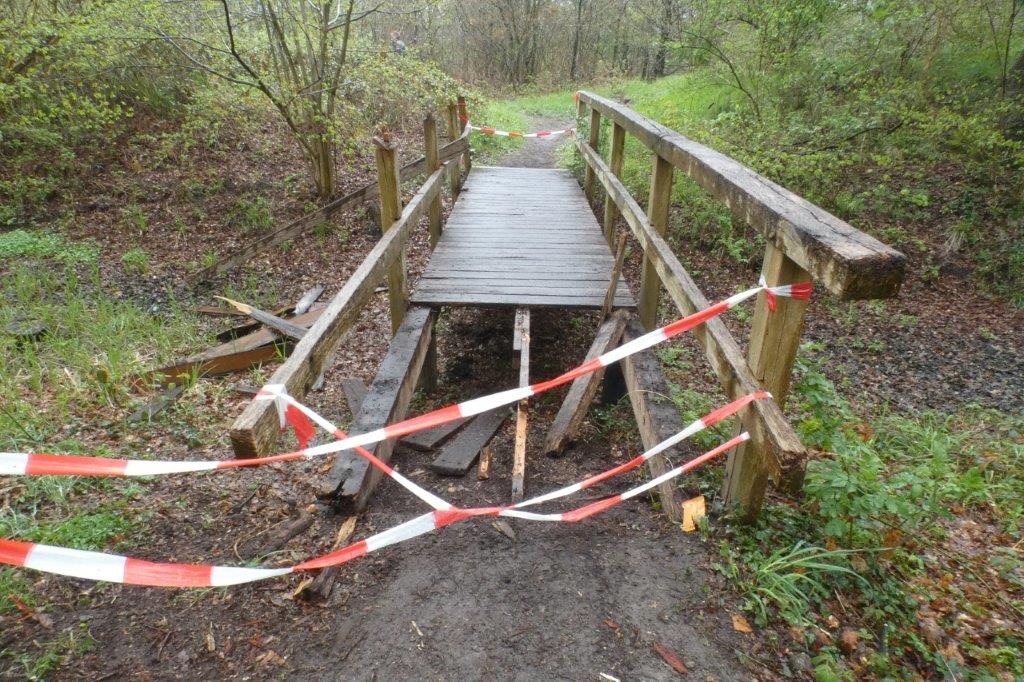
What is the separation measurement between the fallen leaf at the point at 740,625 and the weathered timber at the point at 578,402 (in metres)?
1.65

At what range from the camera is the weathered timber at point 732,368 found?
197 cm

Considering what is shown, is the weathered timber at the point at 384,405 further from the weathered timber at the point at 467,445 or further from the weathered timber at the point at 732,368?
the weathered timber at the point at 732,368

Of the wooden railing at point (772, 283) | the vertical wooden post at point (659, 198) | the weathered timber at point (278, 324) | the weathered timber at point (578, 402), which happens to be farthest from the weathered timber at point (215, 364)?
the wooden railing at point (772, 283)

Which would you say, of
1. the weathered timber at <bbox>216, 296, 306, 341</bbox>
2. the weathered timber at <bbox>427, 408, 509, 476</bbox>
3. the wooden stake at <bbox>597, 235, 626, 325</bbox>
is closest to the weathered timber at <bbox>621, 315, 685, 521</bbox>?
the wooden stake at <bbox>597, 235, 626, 325</bbox>

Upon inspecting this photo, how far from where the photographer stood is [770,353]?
90.0 inches

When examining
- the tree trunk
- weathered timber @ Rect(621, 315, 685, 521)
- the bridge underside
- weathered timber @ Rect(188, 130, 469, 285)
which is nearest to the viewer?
weathered timber @ Rect(621, 315, 685, 521)

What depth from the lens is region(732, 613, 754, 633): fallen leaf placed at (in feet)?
6.97

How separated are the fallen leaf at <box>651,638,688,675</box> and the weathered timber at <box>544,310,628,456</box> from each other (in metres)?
1.69

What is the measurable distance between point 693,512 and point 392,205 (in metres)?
2.90

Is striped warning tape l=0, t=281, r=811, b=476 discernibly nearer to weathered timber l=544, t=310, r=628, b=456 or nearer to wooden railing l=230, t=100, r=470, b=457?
wooden railing l=230, t=100, r=470, b=457

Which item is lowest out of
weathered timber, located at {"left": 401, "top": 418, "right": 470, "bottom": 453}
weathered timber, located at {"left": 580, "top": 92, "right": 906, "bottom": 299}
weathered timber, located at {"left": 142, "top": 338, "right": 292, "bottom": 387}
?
weathered timber, located at {"left": 142, "top": 338, "right": 292, "bottom": 387}

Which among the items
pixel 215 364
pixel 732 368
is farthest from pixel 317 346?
pixel 215 364

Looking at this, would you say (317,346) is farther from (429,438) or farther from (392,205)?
(392,205)

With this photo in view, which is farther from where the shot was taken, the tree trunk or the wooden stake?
the tree trunk
